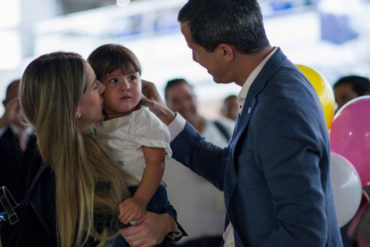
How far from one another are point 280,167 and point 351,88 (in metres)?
2.30

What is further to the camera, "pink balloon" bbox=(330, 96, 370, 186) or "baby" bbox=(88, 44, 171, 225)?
"pink balloon" bbox=(330, 96, 370, 186)

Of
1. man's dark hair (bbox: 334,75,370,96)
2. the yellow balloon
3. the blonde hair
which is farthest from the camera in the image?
man's dark hair (bbox: 334,75,370,96)

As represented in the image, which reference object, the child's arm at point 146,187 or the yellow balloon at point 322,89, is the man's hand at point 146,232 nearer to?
the child's arm at point 146,187

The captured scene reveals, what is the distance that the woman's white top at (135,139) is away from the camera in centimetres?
163

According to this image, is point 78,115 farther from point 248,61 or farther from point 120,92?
point 248,61

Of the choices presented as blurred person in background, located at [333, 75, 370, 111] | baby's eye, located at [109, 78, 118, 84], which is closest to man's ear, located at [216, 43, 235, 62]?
baby's eye, located at [109, 78, 118, 84]

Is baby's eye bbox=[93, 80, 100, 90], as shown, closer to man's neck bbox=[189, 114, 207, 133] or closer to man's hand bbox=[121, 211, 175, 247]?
man's hand bbox=[121, 211, 175, 247]

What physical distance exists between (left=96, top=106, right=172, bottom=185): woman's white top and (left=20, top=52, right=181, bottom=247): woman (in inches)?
3.8

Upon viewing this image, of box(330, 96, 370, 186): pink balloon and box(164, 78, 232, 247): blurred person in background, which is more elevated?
box(330, 96, 370, 186): pink balloon

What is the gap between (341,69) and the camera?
6.22 m

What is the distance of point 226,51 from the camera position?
1375 mm

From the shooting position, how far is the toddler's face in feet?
5.62

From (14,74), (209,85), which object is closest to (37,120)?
(209,85)

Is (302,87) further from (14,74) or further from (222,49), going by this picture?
(14,74)
